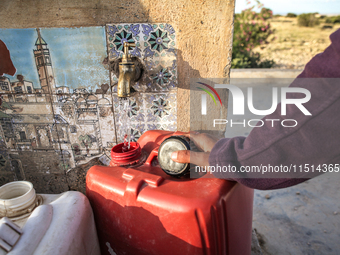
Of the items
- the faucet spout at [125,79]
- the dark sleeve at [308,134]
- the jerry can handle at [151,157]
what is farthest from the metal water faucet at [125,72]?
the dark sleeve at [308,134]

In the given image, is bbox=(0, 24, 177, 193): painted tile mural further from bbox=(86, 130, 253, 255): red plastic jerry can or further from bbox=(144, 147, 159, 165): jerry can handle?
bbox=(86, 130, 253, 255): red plastic jerry can

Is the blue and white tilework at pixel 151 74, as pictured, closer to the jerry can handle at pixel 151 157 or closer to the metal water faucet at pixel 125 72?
the metal water faucet at pixel 125 72

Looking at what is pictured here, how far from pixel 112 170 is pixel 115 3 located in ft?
3.67

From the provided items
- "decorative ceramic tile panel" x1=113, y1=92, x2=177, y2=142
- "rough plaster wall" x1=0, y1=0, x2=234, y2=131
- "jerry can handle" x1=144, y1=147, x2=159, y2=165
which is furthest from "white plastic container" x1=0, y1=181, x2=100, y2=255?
"rough plaster wall" x1=0, y1=0, x2=234, y2=131

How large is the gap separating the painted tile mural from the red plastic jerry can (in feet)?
1.87

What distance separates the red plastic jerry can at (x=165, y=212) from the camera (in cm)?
100

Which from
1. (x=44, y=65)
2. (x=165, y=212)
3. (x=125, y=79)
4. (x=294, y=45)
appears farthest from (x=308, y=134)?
(x=294, y=45)

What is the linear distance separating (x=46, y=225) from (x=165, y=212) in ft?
2.00

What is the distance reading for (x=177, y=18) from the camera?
4.92ft

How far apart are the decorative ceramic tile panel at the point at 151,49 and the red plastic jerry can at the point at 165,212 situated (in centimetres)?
59

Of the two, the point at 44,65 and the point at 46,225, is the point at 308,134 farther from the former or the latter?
the point at 44,65

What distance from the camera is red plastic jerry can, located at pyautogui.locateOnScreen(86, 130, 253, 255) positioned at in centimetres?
100

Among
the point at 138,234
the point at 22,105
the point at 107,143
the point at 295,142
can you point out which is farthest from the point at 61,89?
the point at 295,142

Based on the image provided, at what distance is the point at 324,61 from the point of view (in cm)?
68
